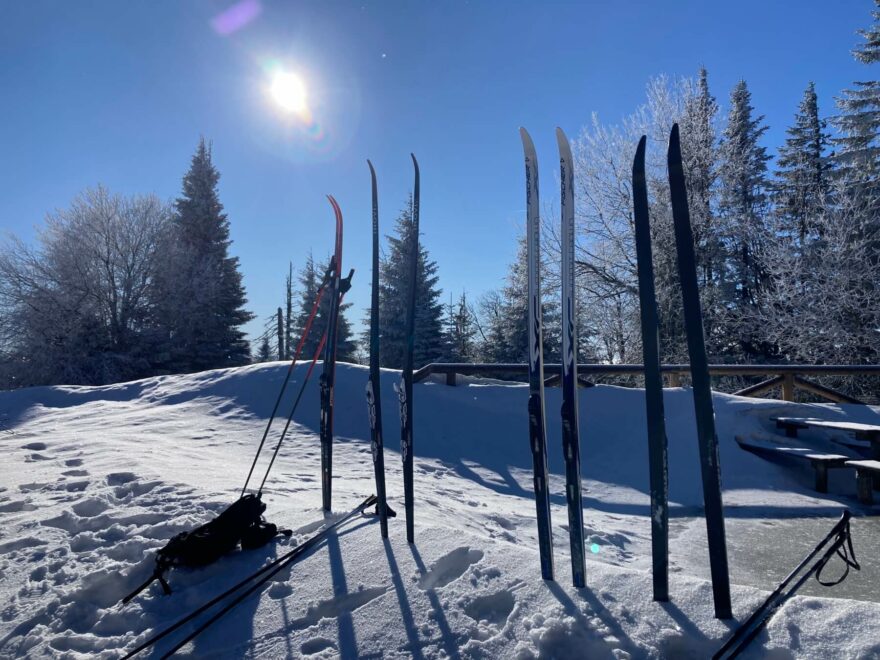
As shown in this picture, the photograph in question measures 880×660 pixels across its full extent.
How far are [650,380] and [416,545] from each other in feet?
4.79

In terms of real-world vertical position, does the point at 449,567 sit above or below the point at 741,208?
below

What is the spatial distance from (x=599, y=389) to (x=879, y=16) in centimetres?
1730

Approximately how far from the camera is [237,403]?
26.2 feet

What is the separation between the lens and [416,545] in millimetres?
2758

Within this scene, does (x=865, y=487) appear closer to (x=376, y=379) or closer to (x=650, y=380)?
(x=650, y=380)

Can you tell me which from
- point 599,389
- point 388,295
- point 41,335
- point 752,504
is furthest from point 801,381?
point 41,335

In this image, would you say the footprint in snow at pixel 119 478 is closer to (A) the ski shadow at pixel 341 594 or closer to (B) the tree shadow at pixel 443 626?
(A) the ski shadow at pixel 341 594

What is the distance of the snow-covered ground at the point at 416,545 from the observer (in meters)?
1.96

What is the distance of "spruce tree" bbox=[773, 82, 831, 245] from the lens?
1659cm

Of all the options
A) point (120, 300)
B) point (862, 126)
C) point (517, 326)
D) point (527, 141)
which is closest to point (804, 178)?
point (862, 126)

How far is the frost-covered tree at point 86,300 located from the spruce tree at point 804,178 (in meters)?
22.9

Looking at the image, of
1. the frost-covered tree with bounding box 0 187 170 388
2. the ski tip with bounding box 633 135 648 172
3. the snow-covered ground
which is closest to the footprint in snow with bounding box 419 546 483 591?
the snow-covered ground

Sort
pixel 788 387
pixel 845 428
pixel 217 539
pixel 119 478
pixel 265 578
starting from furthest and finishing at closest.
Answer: pixel 788 387
pixel 845 428
pixel 119 478
pixel 217 539
pixel 265 578

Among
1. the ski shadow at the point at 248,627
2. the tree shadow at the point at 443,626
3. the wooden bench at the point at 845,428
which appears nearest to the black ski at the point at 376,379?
the ski shadow at the point at 248,627
